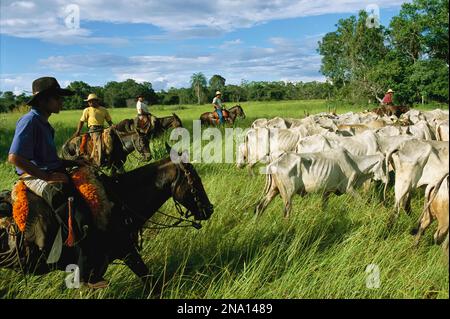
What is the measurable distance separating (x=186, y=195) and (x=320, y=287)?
62.6 inches

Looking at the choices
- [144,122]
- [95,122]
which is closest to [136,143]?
[95,122]

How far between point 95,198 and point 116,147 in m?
6.58

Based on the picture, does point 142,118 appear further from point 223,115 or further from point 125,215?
point 125,215

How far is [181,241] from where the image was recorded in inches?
214

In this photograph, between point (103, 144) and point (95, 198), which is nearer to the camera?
point (95, 198)

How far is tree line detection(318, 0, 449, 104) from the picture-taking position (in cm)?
3111

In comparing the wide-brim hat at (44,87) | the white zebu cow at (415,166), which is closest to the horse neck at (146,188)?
the wide-brim hat at (44,87)

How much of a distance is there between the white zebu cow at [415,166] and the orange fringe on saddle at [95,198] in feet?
14.3

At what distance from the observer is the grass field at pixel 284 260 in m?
4.12

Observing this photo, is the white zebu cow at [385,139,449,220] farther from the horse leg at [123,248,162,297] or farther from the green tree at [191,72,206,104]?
the green tree at [191,72,206,104]

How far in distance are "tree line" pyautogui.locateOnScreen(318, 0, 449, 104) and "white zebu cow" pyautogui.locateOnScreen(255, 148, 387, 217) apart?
23390mm

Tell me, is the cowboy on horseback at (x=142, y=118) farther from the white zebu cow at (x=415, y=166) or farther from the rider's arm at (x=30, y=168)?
the rider's arm at (x=30, y=168)

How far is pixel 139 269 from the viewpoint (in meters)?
4.25
